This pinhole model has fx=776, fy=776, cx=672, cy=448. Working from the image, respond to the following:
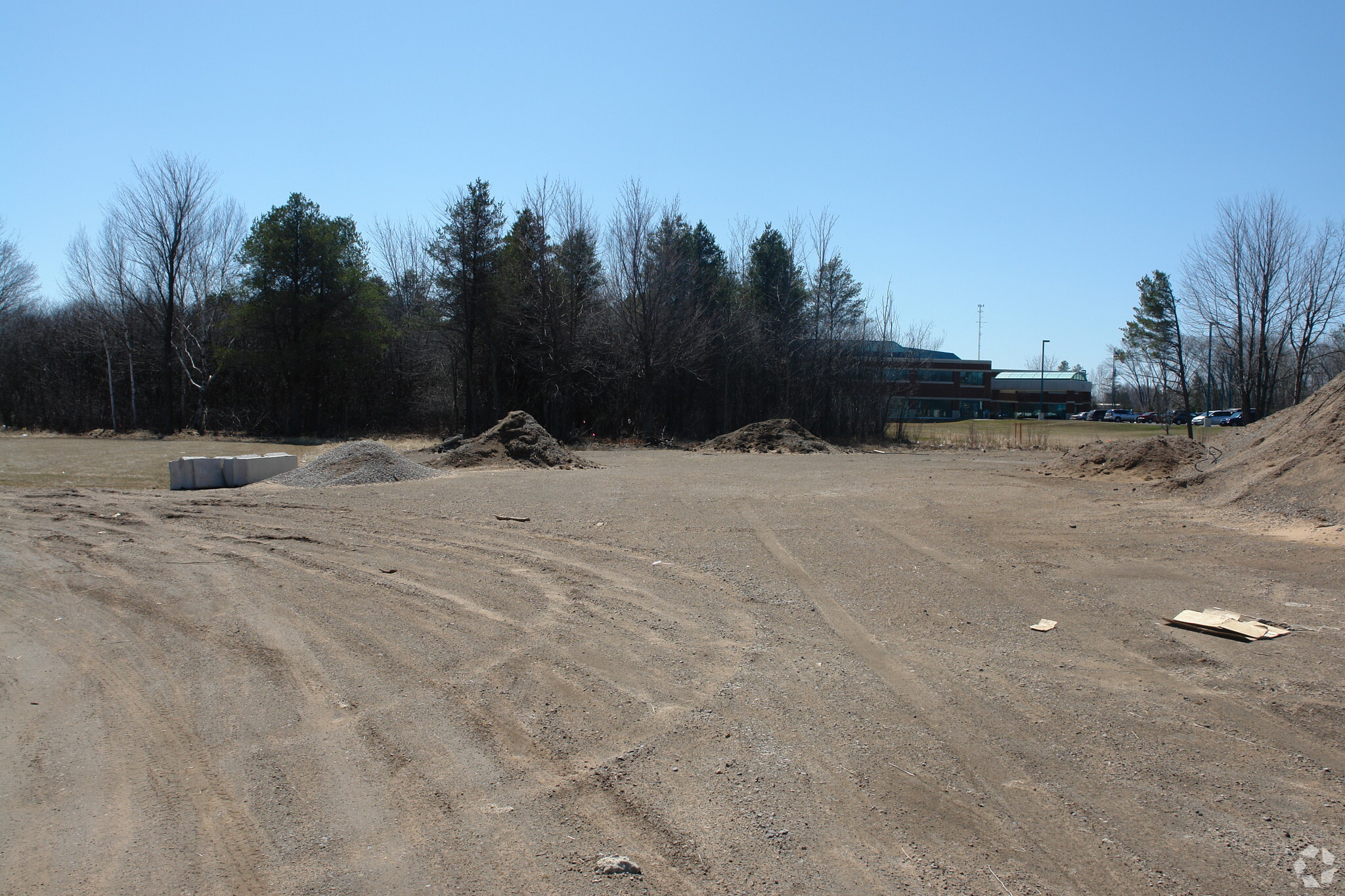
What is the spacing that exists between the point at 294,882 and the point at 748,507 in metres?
10.1

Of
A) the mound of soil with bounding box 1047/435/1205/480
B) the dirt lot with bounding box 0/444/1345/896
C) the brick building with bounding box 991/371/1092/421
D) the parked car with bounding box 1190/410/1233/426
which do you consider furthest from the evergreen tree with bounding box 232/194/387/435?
the brick building with bounding box 991/371/1092/421

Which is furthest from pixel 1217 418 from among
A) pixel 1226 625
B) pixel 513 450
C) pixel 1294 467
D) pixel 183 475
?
pixel 183 475

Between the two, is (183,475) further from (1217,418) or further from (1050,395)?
(1050,395)

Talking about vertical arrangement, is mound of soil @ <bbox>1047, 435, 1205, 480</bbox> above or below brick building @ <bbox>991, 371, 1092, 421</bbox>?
below

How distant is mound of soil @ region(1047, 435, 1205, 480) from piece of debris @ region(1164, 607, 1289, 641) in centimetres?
1046

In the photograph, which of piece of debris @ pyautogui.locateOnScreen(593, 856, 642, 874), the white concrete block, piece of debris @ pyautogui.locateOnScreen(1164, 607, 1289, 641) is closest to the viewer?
piece of debris @ pyautogui.locateOnScreen(593, 856, 642, 874)

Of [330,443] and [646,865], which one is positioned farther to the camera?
[330,443]

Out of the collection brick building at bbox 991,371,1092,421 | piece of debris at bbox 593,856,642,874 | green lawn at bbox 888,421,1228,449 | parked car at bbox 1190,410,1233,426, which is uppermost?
brick building at bbox 991,371,1092,421

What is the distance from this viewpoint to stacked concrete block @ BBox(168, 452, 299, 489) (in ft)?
49.5

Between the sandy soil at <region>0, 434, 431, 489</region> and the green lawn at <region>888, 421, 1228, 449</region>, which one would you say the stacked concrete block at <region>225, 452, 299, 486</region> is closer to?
the sandy soil at <region>0, 434, 431, 489</region>

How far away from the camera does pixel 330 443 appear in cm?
2923

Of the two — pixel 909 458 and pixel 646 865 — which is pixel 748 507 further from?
pixel 909 458

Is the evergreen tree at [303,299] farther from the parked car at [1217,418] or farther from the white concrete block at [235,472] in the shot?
the parked car at [1217,418]

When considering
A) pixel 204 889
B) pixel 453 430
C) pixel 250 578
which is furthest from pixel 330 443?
pixel 204 889
